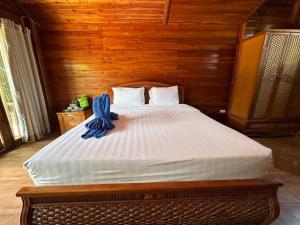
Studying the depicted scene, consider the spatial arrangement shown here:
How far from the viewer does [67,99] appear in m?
3.26

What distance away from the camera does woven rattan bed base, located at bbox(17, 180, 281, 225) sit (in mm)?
955

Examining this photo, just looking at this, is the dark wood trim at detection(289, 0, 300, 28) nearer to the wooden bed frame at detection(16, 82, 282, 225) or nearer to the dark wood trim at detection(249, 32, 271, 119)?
the dark wood trim at detection(249, 32, 271, 119)

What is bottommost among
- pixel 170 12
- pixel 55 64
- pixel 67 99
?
pixel 67 99

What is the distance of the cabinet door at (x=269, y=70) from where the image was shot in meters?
2.49

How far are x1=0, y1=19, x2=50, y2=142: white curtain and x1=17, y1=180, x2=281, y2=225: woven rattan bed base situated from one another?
219cm

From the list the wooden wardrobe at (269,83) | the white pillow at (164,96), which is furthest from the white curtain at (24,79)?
the wooden wardrobe at (269,83)

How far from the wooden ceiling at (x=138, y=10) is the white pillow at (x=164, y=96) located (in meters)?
1.25

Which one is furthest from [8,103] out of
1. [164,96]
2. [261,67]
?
[261,67]

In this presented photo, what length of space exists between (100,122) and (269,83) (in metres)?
2.82

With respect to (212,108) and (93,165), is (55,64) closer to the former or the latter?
(93,165)

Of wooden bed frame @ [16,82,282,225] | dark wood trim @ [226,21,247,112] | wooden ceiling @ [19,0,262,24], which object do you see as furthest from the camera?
dark wood trim @ [226,21,247,112]

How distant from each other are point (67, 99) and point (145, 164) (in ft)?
9.29

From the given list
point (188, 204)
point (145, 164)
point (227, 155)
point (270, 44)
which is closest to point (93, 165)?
point (145, 164)

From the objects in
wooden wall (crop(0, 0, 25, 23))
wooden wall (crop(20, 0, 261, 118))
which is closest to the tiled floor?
wooden wall (crop(20, 0, 261, 118))
